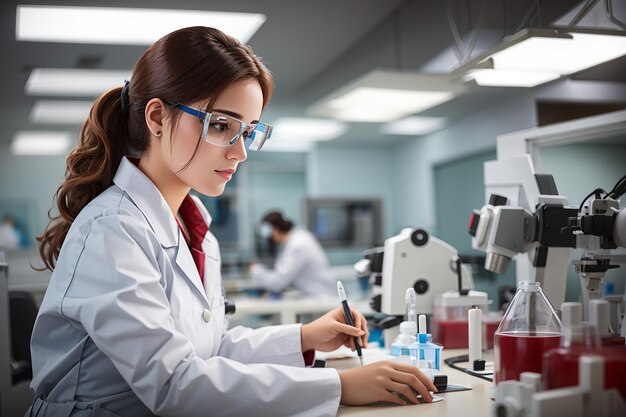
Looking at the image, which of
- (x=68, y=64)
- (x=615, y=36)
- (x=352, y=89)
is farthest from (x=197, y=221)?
(x=68, y=64)

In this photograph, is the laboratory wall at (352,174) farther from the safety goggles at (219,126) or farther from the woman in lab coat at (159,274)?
the safety goggles at (219,126)

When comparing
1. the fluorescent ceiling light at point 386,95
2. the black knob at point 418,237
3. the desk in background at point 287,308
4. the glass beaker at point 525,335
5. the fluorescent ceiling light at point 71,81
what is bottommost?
the desk in background at point 287,308

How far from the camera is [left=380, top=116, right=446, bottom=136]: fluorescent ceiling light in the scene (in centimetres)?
553

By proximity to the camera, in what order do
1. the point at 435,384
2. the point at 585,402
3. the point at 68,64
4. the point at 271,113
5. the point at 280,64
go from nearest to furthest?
the point at 585,402, the point at 435,384, the point at 68,64, the point at 280,64, the point at 271,113

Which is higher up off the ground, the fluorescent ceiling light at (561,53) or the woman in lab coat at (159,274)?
the fluorescent ceiling light at (561,53)

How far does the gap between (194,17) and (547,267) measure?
8.08 feet

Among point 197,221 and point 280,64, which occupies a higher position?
point 280,64

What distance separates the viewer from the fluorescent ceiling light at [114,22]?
3170 mm

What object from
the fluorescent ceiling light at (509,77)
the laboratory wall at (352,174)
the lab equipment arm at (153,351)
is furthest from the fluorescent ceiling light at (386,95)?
the laboratory wall at (352,174)

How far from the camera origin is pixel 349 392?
117 centimetres

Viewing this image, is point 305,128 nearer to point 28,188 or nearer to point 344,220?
point 344,220

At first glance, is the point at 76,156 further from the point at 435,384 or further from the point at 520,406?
the point at 520,406

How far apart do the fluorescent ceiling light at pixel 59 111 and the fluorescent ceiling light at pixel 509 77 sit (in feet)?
13.1

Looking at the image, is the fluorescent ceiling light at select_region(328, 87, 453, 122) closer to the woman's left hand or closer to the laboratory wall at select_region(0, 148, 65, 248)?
the woman's left hand
